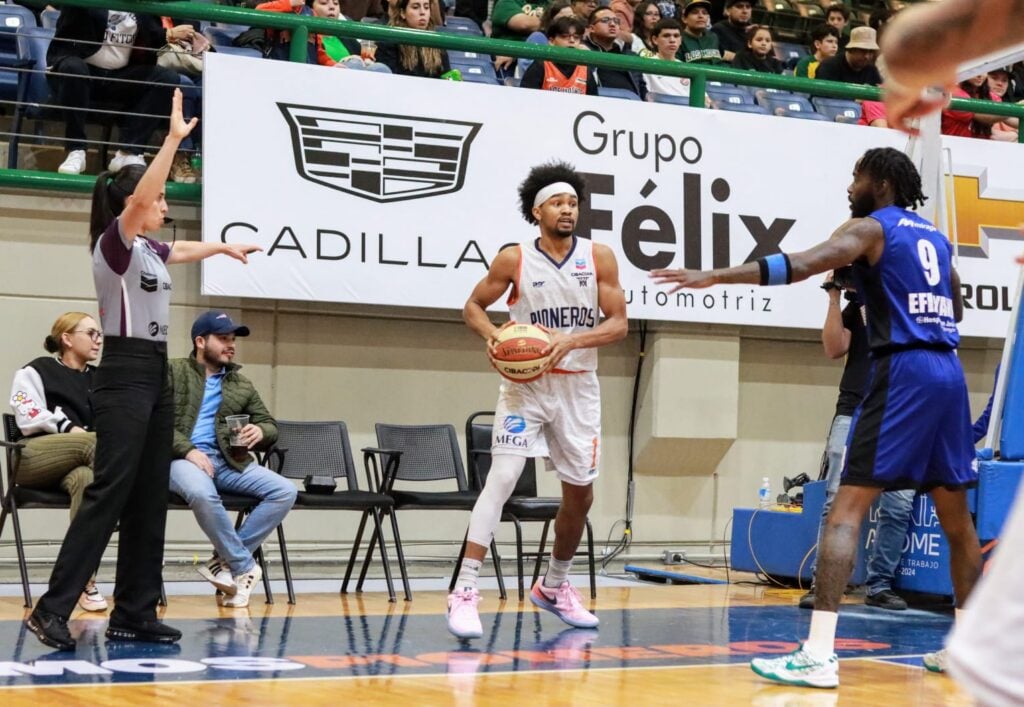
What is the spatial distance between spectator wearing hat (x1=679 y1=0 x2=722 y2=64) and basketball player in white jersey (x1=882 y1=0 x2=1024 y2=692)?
32.8 ft

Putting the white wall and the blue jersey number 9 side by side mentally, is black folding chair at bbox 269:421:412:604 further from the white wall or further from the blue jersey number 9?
the blue jersey number 9

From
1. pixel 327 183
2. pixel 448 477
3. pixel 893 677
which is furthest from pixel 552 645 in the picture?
pixel 327 183

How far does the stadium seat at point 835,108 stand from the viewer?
11644mm

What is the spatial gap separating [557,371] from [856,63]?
21.1 feet

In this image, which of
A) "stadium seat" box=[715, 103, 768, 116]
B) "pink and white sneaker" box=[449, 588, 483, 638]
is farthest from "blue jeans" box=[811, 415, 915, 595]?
"stadium seat" box=[715, 103, 768, 116]

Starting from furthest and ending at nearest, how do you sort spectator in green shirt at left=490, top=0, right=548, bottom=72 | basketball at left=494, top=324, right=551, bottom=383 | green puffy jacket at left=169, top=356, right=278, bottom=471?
spectator in green shirt at left=490, top=0, right=548, bottom=72 → green puffy jacket at left=169, top=356, right=278, bottom=471 → basketball at left=494, top=324, right=551, bottom=383

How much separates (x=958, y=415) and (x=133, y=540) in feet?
11.0

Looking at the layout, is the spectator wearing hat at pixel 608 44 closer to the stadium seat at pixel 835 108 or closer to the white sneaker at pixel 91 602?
the stadium seat at pixel 835 108

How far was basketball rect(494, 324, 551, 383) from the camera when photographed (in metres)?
6.04

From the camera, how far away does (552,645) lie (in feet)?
19.4

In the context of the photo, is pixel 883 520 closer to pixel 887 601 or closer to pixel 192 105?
pixel 887 601

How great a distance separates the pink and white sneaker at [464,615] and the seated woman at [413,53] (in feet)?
14.6

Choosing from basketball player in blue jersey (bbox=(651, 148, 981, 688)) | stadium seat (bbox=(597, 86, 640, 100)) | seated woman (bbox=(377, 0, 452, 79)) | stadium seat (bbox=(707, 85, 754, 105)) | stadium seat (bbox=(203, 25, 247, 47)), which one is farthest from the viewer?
stadium seat (bbox=(707, 85, 754, 105))

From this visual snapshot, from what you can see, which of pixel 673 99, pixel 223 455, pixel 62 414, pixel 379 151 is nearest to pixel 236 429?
pixel 223 455
